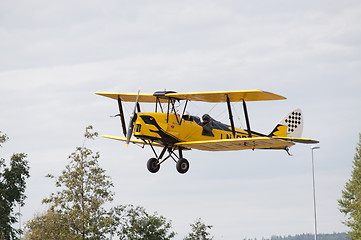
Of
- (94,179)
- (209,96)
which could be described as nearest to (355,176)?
(94,179)

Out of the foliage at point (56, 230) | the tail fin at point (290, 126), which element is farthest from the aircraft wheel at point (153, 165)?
the foliage at point (56, 230)

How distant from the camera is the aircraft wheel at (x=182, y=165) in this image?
32250 mm

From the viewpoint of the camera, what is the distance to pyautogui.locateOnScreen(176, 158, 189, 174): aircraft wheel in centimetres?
3225

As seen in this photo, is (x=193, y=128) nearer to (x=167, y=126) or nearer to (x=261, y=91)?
(x=167, y=126)

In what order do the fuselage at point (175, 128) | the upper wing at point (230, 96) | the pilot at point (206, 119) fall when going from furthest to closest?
the pilot at point (206, 119)
the fuselage at point (175, 128)
the upper wing at point (230, 96)

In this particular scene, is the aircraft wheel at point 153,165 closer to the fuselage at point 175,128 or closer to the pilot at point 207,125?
the fuselage at point 175,128

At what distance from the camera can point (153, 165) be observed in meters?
32.7

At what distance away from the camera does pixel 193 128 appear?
32.4 metres

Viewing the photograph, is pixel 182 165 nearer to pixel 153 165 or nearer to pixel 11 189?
pixel 153 165

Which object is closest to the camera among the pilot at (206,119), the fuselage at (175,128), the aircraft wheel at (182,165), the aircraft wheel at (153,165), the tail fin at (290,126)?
the fuselage at (175,128)

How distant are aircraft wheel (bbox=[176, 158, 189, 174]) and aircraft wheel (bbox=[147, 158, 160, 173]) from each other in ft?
3.91

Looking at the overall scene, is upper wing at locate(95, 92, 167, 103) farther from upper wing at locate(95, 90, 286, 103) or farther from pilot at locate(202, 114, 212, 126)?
pilot at locate(202, 114, 212, 126)

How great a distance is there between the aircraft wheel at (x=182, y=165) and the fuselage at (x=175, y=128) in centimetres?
106

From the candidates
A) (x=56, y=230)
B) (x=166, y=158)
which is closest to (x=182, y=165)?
(x=166, y=158)
